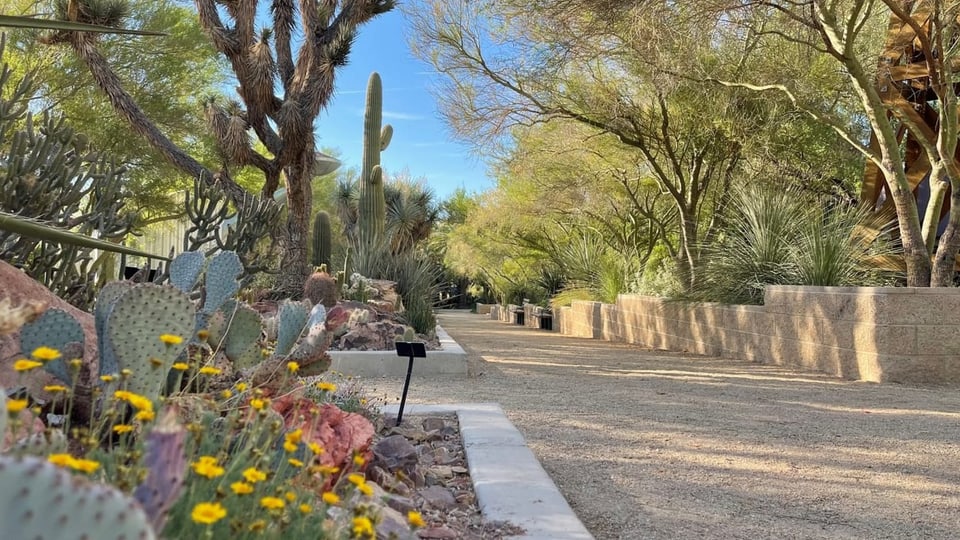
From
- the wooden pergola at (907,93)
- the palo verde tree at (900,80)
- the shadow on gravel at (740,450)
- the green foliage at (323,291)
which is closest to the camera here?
the shadow on gravel at (740,450)

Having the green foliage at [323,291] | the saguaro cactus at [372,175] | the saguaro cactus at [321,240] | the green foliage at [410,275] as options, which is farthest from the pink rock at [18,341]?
the saguaro cactus at [372,175]

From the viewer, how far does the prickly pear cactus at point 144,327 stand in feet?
7.42

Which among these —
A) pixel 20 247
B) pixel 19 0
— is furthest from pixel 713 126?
pixel 19 0

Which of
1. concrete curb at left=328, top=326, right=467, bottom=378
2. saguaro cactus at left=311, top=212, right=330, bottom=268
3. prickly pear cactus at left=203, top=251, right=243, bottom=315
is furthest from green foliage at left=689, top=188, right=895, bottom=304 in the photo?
prickly pear cactus at left=203, top=251, right=243, bottom=315

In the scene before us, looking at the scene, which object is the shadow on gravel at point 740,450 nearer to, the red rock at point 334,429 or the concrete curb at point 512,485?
the concrete curb at point 512,485

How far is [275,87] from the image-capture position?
13.8 metres

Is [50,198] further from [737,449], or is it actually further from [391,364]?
[737,449]

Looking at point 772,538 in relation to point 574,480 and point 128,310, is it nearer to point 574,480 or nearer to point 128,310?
point 574,480

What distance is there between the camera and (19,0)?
16828mm

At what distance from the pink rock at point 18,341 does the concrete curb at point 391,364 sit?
396cm

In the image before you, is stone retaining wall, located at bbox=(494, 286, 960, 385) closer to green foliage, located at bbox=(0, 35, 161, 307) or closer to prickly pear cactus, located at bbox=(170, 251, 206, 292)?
prickly pear cactus, located at bbox=(170, 251, 206, 292)

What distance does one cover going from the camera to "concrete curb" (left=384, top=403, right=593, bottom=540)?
2.42 m

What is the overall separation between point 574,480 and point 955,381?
5368 millimetres

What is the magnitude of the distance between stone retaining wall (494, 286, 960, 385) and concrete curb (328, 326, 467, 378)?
A: 389cm
